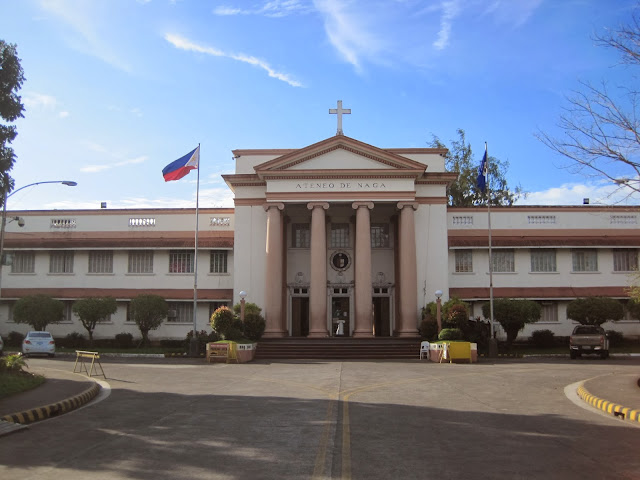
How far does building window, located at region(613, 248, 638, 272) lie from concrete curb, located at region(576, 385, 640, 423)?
26.2 meters

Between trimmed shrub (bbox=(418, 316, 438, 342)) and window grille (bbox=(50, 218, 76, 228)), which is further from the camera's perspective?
window grille (bbox=(50, 218, 76, 228))

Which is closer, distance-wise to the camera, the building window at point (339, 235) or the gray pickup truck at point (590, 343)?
the gray pickup truck at point (590, 343)

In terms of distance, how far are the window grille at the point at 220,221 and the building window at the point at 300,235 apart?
4.39 meters

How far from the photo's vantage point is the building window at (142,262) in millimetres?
40250

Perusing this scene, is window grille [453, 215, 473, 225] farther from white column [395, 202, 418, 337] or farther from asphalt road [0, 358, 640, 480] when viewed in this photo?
asphalt road [0, 358, 640, 480]

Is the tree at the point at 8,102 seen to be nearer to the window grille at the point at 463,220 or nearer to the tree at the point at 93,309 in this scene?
the tree at the point at 93,309

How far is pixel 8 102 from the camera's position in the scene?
17.0 m

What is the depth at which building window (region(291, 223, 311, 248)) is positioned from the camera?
39.5 meters

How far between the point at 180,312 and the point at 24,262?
10.8m

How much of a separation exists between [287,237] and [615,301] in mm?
19187

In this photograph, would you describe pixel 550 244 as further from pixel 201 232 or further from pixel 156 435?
pixel 156 435

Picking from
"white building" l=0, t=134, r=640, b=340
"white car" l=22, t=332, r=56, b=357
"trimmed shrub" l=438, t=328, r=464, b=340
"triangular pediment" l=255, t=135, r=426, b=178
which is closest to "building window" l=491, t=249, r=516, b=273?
"white building" l=0, t=134, r=640, b=340

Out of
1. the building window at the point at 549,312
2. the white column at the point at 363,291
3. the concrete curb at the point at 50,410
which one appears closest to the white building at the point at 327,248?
the building window at the point at 549,312

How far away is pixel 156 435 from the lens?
10492 mm
